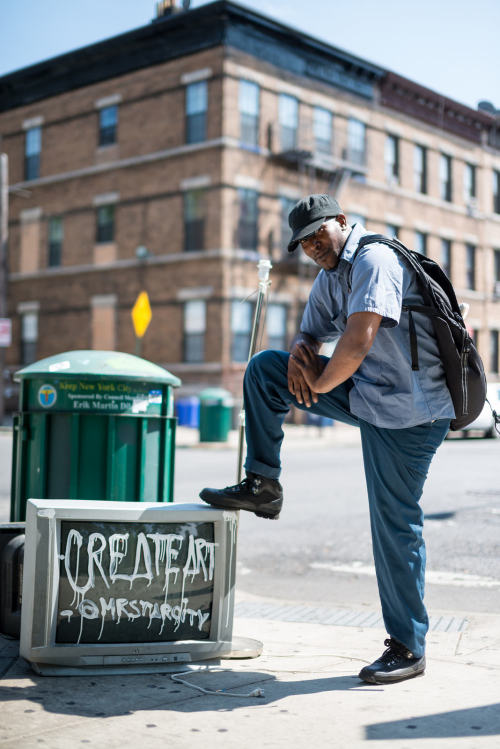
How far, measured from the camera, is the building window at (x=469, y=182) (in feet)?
112

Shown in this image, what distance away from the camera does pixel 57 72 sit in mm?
30375

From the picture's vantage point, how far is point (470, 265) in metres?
35.2

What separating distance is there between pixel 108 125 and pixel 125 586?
2710cm

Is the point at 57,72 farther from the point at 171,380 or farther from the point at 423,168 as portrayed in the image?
the point at 171,380

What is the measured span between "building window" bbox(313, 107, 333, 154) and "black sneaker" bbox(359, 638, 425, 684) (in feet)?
87.3

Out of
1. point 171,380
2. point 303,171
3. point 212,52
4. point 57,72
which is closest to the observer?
point 171,380

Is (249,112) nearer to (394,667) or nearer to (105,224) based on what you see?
(105,224)

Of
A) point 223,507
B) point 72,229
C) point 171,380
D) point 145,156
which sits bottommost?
point 223,507

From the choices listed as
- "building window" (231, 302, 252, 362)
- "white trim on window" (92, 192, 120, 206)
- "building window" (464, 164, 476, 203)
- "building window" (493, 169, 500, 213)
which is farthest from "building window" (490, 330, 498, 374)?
"white trim on window" (92, 192, 120, 206)

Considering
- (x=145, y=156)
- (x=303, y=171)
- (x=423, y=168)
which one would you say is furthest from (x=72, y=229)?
(x=423, y=168)

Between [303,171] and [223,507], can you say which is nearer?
[223,507]

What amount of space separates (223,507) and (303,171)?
83.4ft

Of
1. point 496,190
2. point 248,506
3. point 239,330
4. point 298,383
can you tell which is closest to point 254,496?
point 248,506

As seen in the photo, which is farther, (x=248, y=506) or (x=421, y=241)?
(x=421, y=241)
